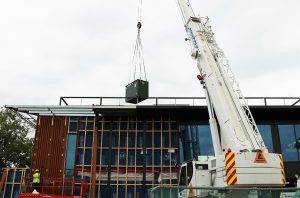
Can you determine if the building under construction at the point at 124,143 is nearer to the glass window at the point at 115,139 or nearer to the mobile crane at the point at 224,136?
the glass window at the point at 115,139

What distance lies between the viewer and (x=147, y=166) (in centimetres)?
2212

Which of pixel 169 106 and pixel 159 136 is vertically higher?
pixel 169 106

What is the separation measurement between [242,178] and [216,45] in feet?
20.0

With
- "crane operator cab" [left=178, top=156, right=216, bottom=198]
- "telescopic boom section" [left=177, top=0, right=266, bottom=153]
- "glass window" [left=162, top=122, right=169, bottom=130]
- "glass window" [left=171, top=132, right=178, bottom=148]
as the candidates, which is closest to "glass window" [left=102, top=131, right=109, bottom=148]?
"glass window" [left=162, top=122, right=169, bottom=130]

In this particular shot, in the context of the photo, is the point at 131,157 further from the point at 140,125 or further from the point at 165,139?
the point at 165,139

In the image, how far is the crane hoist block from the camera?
1897 centimetres

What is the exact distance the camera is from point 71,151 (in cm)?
2253

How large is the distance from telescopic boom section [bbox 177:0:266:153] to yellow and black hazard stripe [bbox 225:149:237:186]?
519 millimetres

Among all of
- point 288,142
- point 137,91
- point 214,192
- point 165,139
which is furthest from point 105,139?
point 214,192

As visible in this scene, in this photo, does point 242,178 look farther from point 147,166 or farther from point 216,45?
point 147,166

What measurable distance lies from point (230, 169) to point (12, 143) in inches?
1451

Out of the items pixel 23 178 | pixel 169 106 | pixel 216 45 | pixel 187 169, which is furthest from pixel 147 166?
pixel 216 45

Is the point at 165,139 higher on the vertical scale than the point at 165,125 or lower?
lower

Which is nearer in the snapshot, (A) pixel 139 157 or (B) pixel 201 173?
(B) pixel 201 173
